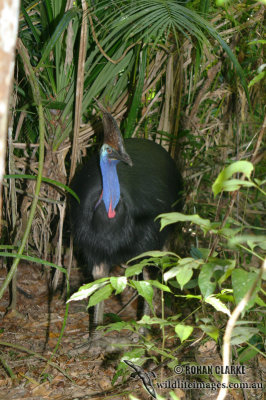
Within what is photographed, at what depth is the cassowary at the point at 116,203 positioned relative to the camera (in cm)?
255

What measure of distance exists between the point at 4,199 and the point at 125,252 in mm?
922

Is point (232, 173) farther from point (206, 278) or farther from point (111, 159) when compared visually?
point (111, 159)

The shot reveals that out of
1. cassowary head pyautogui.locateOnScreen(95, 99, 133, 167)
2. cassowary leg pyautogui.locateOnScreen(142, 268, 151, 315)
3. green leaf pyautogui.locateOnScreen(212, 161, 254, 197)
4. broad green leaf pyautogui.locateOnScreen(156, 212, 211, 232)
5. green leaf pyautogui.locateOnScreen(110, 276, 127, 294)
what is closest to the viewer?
green leaf pyautogui.locateOnScreen(212, 161, 254, 197)

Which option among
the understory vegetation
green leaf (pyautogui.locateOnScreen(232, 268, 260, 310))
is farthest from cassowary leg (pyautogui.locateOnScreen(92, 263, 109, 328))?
green leaf (pyautogui.locateOnScreen(232, 268, 260, 310))

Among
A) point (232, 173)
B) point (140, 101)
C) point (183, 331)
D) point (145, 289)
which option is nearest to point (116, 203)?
point (140, 101)

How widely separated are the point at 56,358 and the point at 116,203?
89cm

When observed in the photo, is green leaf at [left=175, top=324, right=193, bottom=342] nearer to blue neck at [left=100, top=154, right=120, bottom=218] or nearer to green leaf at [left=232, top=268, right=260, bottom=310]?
green leaf at [left=232, top=268, right=260, bottom=310]

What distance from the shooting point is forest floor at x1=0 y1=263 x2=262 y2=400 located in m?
2.27

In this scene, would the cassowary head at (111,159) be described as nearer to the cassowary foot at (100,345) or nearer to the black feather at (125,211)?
the black feather at (125,211)

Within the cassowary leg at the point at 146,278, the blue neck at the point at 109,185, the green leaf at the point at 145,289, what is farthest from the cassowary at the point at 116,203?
the green leaf at the point at 145,289

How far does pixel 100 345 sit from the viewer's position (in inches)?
109

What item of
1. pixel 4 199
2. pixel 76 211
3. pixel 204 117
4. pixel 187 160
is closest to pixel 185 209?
pixel 187 160

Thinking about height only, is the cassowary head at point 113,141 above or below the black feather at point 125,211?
above

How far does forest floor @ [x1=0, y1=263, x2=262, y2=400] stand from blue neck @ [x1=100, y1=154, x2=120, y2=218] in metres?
0.81
